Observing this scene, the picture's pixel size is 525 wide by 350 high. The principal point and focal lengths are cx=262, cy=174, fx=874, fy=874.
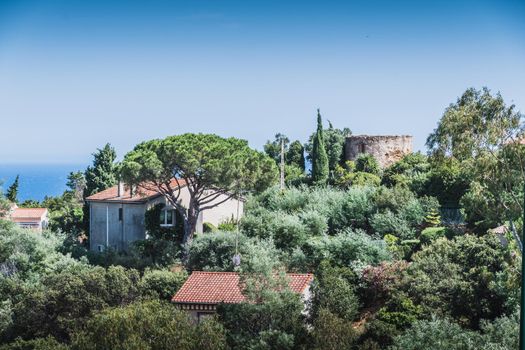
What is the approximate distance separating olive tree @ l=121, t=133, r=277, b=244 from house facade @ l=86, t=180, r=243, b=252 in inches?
88.9

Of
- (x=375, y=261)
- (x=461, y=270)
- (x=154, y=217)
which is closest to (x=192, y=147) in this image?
(x=154, y=217)

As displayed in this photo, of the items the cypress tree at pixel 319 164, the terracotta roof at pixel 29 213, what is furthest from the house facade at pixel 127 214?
the terracotta roof at pixel 29 213

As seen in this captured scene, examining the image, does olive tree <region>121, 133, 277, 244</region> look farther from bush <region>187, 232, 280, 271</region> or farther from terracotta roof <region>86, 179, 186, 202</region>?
bush <region>187, 232, 280, 271</region>

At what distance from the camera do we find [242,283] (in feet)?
105

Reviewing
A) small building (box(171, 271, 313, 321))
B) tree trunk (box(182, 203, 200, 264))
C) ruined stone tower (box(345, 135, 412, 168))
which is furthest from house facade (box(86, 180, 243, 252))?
ruined stone tower (box(345, 135, 412, 168))

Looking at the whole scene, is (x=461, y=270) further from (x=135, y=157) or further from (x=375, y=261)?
(x=135, y=157)

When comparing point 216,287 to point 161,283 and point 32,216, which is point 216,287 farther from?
point 32,216

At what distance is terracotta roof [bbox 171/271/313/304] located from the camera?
3312 centimetres

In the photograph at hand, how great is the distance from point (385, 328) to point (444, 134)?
21.8 feet

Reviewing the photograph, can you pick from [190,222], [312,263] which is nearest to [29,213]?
[190,222]

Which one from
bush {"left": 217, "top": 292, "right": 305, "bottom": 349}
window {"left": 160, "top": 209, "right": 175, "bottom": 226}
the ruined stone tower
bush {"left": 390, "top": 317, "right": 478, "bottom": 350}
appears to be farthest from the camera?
the ruined stone tower

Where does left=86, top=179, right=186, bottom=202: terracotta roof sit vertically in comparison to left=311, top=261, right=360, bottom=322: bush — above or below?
above

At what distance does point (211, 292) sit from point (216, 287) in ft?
1.52

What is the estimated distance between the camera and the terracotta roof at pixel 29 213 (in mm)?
65925
